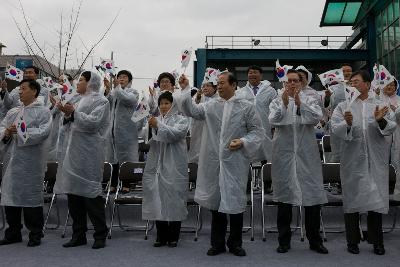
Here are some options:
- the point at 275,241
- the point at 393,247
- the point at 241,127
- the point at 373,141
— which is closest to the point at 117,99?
the point at 241,127

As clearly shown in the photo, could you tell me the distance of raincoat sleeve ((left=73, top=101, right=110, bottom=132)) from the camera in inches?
150

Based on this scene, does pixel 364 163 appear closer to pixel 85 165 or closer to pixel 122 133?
pixel 85 165

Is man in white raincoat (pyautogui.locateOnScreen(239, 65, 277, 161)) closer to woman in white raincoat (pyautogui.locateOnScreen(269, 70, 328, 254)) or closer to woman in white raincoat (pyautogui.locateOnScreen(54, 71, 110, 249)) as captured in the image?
woman in white raincoat (pyautogui.locateOnScreen(269, 70, 328, 254))

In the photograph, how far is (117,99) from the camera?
5543mm

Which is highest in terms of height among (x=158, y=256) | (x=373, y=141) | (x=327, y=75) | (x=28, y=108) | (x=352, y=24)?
(x=352, y=24)

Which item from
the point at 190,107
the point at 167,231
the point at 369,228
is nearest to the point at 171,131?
the point at 190,107

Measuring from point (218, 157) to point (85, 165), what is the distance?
1238 mm

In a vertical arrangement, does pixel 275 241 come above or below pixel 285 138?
below

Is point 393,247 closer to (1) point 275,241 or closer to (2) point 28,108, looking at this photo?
(1) point 275,241

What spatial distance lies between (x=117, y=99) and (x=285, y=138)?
2.61 metres

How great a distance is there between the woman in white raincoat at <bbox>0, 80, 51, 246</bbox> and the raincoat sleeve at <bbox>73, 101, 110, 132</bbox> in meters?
0.42

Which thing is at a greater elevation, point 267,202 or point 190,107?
point 190,107

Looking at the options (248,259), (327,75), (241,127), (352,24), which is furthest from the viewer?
(352,24)

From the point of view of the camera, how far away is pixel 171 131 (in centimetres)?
386
